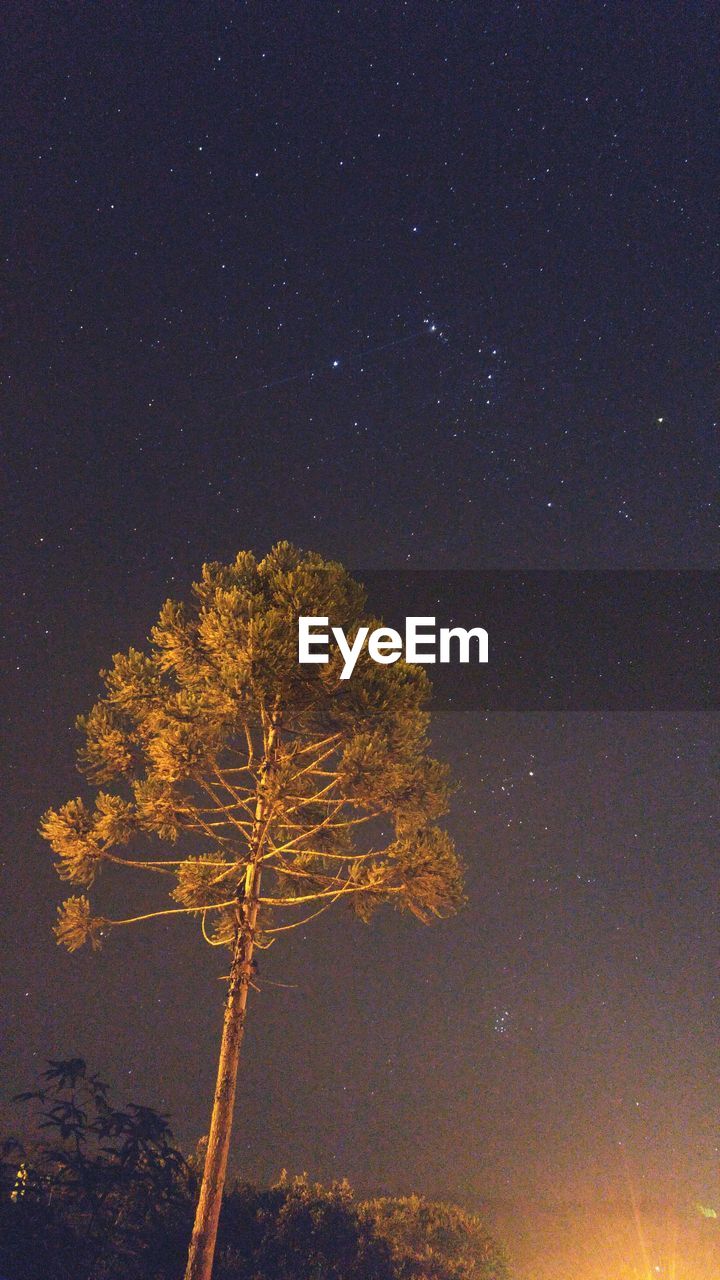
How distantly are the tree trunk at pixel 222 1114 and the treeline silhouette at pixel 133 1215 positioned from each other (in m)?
1.02

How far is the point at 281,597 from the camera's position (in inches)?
573

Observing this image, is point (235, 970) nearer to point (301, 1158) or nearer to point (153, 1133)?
point (153, 1133)

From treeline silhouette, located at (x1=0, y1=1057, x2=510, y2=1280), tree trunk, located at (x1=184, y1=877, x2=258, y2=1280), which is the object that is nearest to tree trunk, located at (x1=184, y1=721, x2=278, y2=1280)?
tree trunk, located at (x1=184, y1=877, x2=258, y2=1280)

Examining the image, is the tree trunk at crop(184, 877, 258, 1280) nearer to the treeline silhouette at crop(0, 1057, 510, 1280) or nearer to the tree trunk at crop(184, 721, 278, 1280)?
the tree trunk at crop(184, 721, 278, 1280)

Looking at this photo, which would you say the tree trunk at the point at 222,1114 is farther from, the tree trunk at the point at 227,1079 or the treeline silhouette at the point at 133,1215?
the treeline silhouette at the point at 133,1215

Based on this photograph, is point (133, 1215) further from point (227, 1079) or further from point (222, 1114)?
point (227, 1079)

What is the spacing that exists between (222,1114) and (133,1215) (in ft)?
8.41

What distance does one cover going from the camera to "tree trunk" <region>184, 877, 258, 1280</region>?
12203mm

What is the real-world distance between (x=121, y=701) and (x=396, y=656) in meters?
4.74

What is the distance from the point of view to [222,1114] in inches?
503

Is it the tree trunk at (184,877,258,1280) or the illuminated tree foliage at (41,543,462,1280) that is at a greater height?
the illuminated tree foliage at (41,543,462,1280)

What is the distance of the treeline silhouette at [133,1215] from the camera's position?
40.2 ft

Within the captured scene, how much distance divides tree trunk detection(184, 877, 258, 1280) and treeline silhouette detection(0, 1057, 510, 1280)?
102cm

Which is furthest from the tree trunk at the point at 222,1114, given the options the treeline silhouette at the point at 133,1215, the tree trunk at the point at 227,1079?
the treeline silhouette at the point at 133,1215
